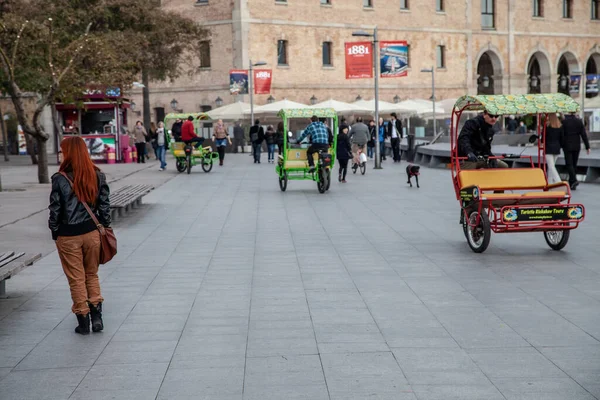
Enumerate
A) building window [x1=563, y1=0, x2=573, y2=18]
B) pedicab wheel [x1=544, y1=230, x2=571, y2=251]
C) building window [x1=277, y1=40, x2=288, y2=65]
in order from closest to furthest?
1. pedicab wheel [x1=544, y1=230, x2=571, y2=251]
2. building window [x1=277, y1=40, x2=288, y2=65]
3. building window [x1=563, y1=0, x2=573, y2=18]

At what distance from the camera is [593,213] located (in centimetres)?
1673

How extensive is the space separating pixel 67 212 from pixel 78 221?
0.36ft

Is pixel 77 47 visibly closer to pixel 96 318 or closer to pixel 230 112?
pixel 96 318

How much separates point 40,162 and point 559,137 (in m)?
12.9

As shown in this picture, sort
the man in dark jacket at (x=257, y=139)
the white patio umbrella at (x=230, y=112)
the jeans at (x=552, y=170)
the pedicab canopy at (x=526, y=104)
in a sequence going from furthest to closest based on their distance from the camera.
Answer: the white patio umbrella at (x=230, y=112) → the man in dark jacket at (x=257, y=139) → the jeans at (x=552, y=170) → the pedicab canopy at (x=526, y=104)

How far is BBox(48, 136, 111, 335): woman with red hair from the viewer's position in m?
7.71

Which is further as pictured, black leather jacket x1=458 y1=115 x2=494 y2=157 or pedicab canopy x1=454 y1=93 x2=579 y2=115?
black leather jacket x1=458 y1=115 x2=494 y2=157

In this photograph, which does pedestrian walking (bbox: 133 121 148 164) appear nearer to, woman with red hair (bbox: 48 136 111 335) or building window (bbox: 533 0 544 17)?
woman with red hair (bbox: 48 136 111 335)

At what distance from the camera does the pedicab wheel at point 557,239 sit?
12.0 meters

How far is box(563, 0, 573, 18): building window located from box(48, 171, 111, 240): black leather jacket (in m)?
68.9

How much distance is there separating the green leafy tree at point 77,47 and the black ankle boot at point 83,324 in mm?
17108

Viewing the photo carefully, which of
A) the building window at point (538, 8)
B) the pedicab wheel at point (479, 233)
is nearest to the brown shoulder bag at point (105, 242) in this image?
the pedicab wheel at point (479, 233)

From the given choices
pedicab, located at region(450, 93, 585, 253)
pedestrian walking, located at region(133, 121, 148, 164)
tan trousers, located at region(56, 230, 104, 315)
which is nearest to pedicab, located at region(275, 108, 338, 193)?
pedicab, located at region(450, 93, 585, 253)

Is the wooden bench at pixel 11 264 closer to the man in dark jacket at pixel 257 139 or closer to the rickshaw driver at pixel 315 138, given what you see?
the rickshaw driver at pixel 315 138
